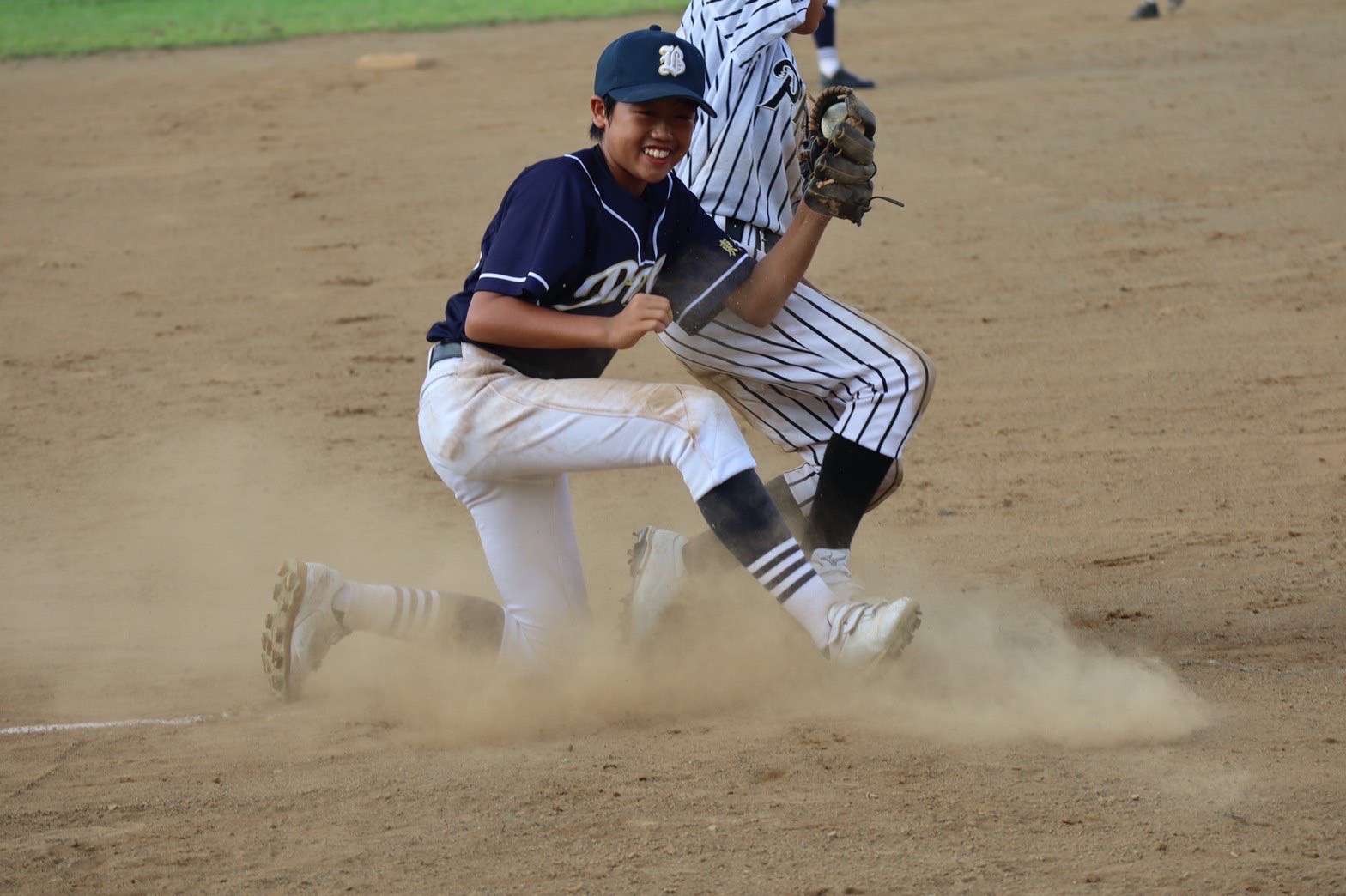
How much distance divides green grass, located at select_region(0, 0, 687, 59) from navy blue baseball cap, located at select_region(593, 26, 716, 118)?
11533 millimetres

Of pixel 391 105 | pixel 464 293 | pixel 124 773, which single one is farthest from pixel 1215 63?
pixel 124 773

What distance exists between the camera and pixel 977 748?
10.3ft

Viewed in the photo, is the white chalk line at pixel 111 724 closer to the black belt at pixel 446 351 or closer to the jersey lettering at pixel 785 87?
the black belt at pixel 446 351

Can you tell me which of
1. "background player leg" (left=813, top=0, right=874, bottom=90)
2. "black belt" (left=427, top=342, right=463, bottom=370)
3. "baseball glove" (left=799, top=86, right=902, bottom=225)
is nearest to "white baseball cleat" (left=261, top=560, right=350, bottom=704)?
"black belt" (left=427, top=342, right=463, bottom=370)

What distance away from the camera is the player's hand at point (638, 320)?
3.16 metres

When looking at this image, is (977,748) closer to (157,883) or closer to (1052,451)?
(157,883)

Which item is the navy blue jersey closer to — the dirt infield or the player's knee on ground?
the player's knee on ground

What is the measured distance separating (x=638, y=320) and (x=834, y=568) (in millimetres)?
929

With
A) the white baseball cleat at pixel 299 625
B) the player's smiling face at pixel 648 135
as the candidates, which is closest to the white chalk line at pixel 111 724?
the white baseball cleat at pixel 299 625

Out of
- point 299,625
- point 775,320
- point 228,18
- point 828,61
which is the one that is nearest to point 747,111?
point 775,320

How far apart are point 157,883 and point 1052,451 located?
3713 mm

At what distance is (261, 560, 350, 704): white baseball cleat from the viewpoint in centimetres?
354

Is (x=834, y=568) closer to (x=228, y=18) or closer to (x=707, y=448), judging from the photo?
(x=707, y=448)

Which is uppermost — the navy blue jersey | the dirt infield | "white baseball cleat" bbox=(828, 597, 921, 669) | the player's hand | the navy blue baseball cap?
the navy blue baseball cap
